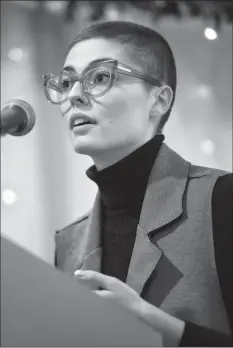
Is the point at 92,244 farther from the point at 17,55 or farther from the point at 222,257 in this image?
the point at 17,55

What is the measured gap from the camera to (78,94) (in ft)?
3.38

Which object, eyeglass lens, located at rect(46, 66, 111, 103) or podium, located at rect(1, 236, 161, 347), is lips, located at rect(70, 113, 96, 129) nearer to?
eyeglass lens, located at rect(46, 66, 111, 103)

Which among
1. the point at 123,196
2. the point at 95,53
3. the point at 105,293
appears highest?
the point at 95,53

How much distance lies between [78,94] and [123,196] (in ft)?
0.71

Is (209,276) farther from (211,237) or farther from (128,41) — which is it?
(128,41)

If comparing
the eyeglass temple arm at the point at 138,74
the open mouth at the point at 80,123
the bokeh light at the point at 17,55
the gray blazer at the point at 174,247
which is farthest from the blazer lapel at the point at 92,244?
the bokeh light at the point at 17,55

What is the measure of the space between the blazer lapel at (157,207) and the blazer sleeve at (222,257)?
7 centimetres

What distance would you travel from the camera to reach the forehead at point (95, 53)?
1.04 metres

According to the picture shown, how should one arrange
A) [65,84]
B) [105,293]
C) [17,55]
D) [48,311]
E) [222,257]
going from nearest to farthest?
[48,311]
[105,293]
[222,257]
[65,84]
[17,55]

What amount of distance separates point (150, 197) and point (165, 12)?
0.41 metres

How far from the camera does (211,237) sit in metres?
0.96

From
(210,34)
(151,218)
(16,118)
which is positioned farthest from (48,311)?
(210,34)

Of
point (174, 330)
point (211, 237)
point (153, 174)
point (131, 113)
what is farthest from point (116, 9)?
point (174, 330)

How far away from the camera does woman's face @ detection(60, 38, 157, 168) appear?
1.03m
